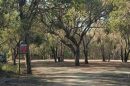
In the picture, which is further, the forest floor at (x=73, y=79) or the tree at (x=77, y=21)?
the tree at (x=77, y=21)

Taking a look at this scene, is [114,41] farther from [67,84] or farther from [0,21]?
[67,84]

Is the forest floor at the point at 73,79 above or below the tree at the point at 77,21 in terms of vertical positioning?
below

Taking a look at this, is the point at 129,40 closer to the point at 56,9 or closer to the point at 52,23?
the point at 52,23

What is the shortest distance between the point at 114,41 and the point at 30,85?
4672cm

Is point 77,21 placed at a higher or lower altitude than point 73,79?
higher

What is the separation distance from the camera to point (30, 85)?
23078 mm

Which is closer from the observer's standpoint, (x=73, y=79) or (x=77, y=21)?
(x=73, y=79)

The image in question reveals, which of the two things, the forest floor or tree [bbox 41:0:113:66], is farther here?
tree [bbox 41:0:113:66]

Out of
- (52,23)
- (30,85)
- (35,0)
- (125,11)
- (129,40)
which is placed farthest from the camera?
(129,40)

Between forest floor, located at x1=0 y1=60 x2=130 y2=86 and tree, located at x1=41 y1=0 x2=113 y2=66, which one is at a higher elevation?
tree, located at x1=41 y1=0 x2=113 y2=66

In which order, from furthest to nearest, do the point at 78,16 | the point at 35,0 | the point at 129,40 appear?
the point at 129,40, the point at 78,16, the point at 35,0

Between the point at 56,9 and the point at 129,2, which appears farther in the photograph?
the point at 56,9

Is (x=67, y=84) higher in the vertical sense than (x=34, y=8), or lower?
lower

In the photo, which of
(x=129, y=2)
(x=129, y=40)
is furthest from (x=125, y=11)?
(x=129, y=40)
